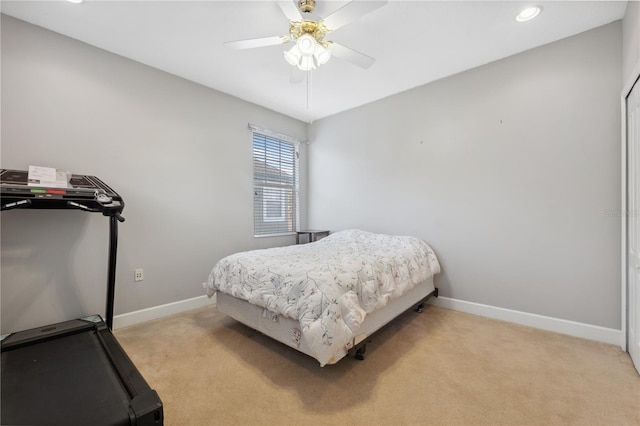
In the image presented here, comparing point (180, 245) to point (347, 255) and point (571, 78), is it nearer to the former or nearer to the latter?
point (347, 255)

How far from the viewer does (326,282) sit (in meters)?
1.74

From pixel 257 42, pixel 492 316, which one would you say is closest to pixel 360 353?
pixel 492 316

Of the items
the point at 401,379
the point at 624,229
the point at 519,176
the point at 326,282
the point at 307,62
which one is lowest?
the point at 401,379

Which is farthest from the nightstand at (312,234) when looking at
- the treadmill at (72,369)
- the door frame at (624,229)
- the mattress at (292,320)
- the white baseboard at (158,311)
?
the door frame at (624,229)

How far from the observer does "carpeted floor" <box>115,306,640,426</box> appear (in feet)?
4.71

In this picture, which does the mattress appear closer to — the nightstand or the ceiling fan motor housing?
the nightstand

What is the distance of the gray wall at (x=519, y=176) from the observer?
2223 mm

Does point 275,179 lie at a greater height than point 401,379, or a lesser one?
greater

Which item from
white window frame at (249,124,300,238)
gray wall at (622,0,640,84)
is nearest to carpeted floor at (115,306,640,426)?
white window frame at (249,124,300,238)

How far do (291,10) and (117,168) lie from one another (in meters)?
2.16

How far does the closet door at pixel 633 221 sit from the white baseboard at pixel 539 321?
0.49 ft

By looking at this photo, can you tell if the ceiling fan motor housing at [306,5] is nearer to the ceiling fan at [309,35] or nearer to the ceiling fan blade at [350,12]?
the ceiling fan at [309,35]

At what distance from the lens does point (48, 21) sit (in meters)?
2.11

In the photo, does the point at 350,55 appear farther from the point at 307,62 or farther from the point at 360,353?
the point at 360,353
